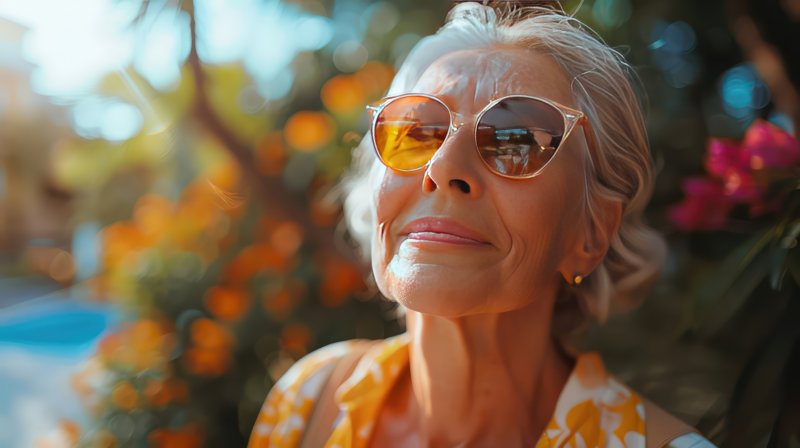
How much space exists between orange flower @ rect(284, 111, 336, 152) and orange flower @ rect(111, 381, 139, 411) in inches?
44.9

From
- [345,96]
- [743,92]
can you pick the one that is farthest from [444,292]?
[743,92]

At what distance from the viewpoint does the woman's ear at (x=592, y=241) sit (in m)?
1.22

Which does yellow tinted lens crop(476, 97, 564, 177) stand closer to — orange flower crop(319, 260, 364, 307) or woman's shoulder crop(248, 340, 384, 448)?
woman's shoulder crop(248, 340, 384, 448)

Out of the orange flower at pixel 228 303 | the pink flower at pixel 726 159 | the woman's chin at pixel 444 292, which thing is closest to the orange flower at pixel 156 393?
the orange flower at pixel 228 303

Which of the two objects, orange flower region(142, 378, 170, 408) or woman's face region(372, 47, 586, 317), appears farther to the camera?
orange flower region(142, 378, 170, 408)

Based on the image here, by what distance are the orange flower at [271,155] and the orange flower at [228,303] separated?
52 cm

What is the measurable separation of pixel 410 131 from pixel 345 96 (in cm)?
148

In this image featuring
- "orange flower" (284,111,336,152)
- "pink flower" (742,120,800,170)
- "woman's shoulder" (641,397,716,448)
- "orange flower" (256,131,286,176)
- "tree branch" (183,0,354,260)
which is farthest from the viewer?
"orange flower" (256,131,286,176)

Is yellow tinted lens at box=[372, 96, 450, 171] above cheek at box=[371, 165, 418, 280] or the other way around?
above

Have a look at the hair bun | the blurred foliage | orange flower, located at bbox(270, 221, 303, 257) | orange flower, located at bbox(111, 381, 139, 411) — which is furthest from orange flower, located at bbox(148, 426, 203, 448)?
the hair bun

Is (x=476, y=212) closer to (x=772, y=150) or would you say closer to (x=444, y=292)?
(x=444, y=292)

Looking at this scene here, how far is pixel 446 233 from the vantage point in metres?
1.06

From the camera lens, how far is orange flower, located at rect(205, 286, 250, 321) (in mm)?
2625

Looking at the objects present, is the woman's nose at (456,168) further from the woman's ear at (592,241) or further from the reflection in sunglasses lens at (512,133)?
the woman's ear at (592,241)
